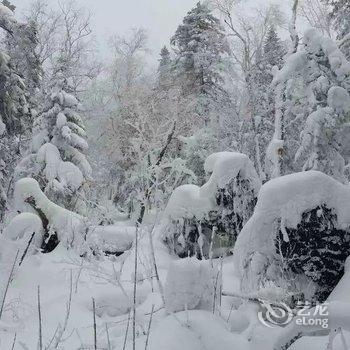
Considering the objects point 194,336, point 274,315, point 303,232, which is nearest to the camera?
point 194,336

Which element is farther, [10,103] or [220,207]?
[10,103]

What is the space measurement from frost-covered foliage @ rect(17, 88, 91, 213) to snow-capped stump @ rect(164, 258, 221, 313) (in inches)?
528

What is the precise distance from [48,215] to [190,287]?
7750 mm

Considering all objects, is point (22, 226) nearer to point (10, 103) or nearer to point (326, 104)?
point (10, 103)

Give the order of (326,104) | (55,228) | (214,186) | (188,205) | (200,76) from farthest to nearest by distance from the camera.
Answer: (200,76) < (55,228) < (188,205) < (214,186) < (326,104)

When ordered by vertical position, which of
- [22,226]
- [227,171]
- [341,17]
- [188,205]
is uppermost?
[341,17]

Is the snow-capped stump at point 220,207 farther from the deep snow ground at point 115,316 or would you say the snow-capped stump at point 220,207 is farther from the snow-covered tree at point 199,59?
the snow-covered tree at point 199,59

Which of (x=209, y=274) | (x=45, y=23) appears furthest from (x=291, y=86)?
(x=45, y=23)

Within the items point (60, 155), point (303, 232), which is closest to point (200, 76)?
point (60, 155)

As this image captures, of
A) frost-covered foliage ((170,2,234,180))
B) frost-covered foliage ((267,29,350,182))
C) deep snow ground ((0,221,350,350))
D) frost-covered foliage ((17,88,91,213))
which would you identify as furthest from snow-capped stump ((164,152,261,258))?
frost-covered foliage ((170,2,234,180))

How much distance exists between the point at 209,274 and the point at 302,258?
2361 millimetres

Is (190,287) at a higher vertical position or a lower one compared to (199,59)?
lower

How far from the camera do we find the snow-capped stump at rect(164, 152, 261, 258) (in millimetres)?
10734

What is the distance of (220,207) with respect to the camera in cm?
1085
